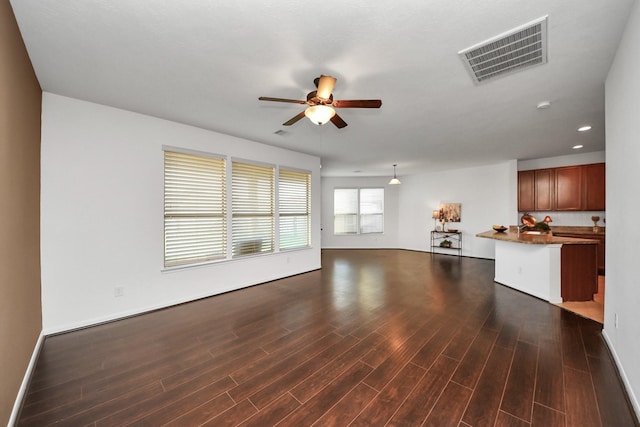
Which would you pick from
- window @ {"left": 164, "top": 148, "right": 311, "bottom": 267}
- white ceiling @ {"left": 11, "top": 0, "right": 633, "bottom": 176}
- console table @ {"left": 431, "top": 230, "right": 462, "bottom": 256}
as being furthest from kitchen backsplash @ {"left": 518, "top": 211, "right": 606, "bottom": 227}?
window @ {"left": 164, "top": 148, "right": 311, "bottom": 267}

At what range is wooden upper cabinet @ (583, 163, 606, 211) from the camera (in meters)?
5.35

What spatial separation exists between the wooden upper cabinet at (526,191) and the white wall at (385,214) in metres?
3.65

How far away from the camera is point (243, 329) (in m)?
2.91

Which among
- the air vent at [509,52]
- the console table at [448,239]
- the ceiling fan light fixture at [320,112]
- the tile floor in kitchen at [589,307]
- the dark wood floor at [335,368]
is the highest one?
the air vent at [509,52]

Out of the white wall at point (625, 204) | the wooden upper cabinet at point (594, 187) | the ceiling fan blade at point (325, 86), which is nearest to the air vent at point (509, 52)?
the white wall at point (625, 204)

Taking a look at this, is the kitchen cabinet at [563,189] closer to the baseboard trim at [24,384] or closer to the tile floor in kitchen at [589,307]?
the tile floor in kitchen at [589,307]

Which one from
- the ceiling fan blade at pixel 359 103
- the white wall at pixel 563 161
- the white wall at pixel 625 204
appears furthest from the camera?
the white wall at pixel 563 161

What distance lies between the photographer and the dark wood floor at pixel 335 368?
167 cm

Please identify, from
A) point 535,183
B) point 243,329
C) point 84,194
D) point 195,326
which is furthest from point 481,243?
point 84,194

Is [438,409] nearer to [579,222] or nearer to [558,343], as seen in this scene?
Answer: [558,343]

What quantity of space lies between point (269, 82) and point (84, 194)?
259cm

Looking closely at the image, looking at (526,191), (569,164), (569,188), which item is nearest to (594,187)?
(569,188)

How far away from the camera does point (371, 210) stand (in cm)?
938

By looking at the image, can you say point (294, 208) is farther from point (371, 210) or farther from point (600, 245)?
point (600, 245)
